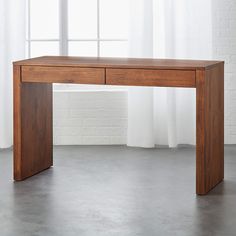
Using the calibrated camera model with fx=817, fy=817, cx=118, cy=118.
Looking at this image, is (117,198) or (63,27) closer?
(117,198)

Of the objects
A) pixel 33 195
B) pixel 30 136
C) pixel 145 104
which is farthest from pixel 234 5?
pixel 33 195

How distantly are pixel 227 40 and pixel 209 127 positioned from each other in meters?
2.03

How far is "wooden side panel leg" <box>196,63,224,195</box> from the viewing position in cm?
584

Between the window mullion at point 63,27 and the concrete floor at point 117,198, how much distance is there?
1140 mm

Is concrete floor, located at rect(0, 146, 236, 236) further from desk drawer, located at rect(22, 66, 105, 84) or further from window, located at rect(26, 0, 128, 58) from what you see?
window, located at rect(26, 0, 128, 58)

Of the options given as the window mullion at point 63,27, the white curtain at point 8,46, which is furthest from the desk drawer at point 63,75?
the window mullion at point 63,27

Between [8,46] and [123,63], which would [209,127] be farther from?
[8,46]

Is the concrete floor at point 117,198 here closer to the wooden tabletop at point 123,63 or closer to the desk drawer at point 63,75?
the desk drawer at point 63,75

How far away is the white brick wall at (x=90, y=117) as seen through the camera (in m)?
7.89

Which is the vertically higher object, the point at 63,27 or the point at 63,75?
the point at 63,27

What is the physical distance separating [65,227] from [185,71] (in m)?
1.50

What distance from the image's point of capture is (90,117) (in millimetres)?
7918

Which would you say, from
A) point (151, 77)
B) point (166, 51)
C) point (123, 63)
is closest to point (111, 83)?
point (123, 63)

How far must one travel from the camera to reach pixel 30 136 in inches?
257
